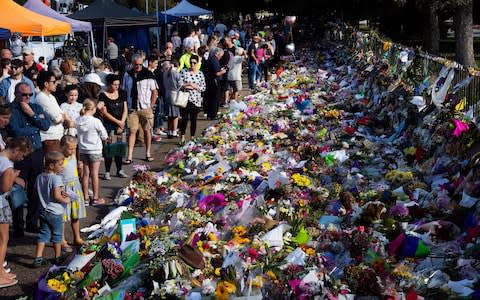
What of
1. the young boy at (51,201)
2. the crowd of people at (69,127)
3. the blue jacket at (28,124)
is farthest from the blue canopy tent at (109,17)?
the young boy at (51,201)

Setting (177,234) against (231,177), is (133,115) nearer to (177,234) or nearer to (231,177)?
(231,177)

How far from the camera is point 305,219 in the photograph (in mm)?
7223

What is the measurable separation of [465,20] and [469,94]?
68.2 feet

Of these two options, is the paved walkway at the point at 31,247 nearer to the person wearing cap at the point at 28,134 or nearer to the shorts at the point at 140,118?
the person wearing cap at the point at 28,134

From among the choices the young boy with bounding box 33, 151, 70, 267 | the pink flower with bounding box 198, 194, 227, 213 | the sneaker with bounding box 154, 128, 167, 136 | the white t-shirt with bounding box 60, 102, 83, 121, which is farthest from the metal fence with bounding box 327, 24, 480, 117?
the sneaker with bounding box 154, 128, 167, 136

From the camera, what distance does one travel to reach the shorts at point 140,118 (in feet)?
37.0

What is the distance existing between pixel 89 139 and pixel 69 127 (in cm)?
29

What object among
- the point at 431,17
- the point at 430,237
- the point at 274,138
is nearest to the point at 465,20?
the point at 431,17

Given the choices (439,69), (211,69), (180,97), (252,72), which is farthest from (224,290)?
(252,72)

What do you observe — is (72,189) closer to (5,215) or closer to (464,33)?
(5,215)

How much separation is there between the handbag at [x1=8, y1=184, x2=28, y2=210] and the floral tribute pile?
2.90 ft

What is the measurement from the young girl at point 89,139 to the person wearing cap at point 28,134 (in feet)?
2.21

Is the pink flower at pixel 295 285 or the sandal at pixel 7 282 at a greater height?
the pink flower at pixel 295 285

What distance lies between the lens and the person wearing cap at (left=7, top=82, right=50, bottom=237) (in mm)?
7941
